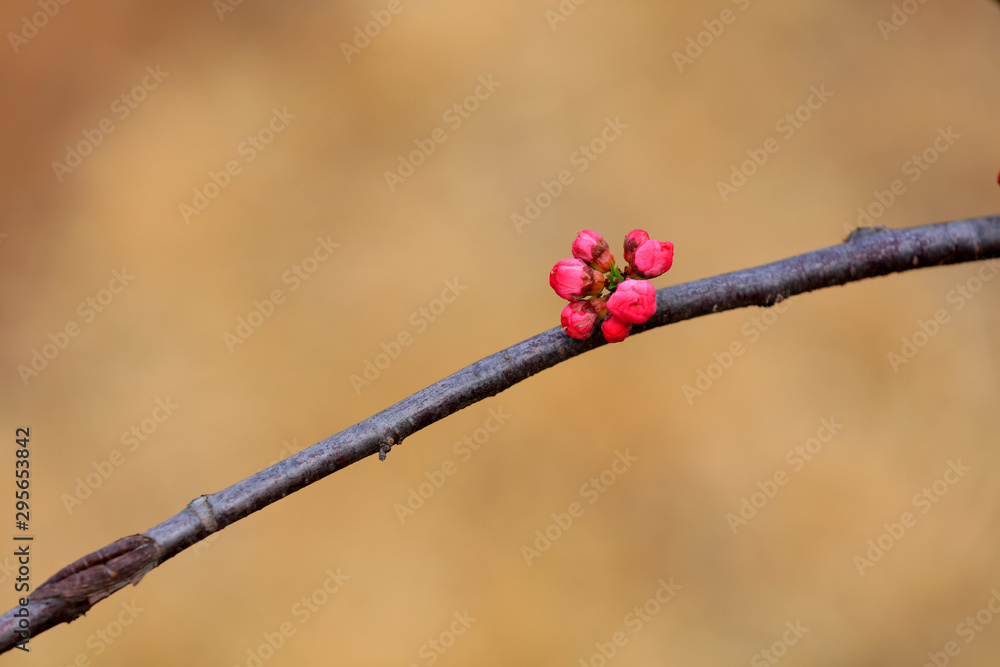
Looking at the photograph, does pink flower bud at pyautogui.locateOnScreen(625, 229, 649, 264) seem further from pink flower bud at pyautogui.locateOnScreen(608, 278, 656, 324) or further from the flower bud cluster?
pink flower bud at pyautogui.locateOnScreen(608, 278, 656, 324)

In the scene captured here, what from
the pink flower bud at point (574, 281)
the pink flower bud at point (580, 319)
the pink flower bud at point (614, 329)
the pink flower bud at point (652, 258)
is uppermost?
the pink flower bud at point (574, 281)

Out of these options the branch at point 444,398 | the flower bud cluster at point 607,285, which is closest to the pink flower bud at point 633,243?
the flower bud cluster at point 607,285

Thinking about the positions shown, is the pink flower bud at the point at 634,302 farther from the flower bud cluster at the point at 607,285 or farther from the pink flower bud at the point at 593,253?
the pink flower bud at the point at 593,253

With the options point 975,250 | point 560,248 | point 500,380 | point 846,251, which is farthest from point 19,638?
point 560,248

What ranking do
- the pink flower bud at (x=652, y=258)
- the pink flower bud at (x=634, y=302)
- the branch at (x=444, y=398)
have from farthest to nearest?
the pink flower bud at (x=652, y=258), the pink flower bud at (x=634, y=302), the branch at (x=444, y=398)

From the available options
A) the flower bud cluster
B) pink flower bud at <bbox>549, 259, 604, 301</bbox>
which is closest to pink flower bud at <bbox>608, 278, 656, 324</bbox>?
the flower bud cluster

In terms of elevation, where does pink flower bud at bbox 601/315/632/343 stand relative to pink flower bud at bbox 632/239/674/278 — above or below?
below
